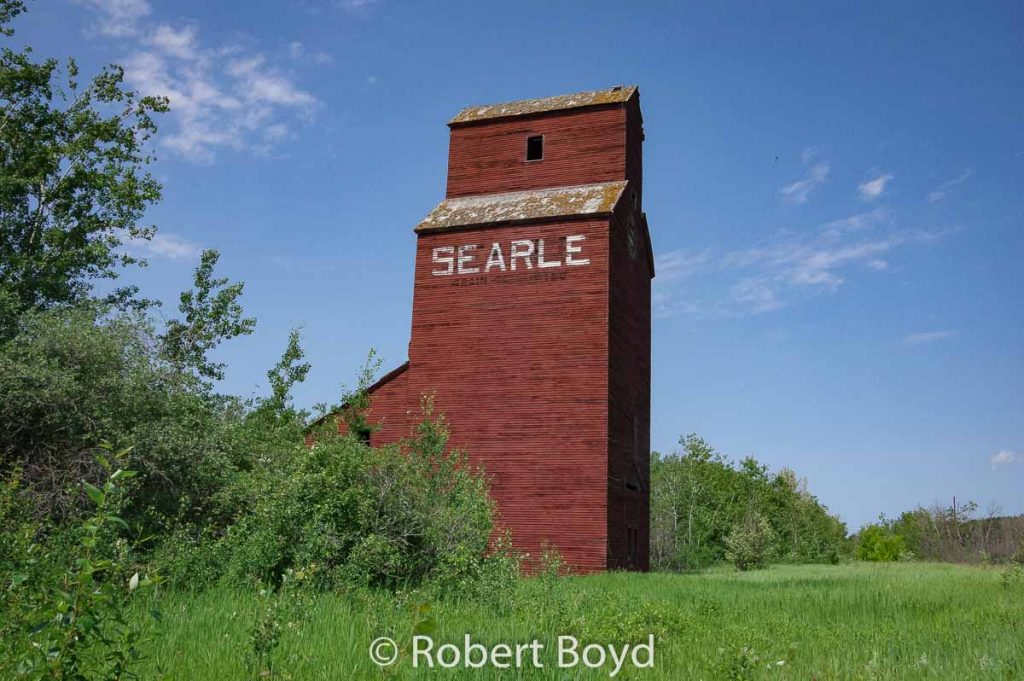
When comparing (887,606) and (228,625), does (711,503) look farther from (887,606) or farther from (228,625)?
(228,625)

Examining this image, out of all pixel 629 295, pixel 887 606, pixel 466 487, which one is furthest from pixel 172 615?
pixel 629 295

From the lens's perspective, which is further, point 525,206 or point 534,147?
point 534,147

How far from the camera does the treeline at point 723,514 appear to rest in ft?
177

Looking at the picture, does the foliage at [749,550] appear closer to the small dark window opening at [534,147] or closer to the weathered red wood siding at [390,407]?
the weathered red wood siding at [390,407]

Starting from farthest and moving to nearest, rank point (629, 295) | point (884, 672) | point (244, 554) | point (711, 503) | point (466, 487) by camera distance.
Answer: point (711, 503)
point (629, 295)
point (466, 487)
point (244, 554)
point (884, 672)

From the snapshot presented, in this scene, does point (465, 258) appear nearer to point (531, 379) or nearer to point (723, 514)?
point (531, 379)

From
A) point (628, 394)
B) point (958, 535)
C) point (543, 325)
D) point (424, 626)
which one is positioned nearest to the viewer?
point (424, 626)

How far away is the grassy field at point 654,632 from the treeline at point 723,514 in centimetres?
3081

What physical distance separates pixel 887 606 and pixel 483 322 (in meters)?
15.2

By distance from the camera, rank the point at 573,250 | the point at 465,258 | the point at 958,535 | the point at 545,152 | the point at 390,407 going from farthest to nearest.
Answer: the point at 958,535, the point at 545,152, the point at 390,407, the point at 465,258, the point at 573,250

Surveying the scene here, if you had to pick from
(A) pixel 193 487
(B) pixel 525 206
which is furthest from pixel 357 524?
(B) pixel 525 206

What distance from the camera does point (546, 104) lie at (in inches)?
1143

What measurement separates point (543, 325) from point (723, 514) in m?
42.0

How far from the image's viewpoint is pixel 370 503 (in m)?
13.9
